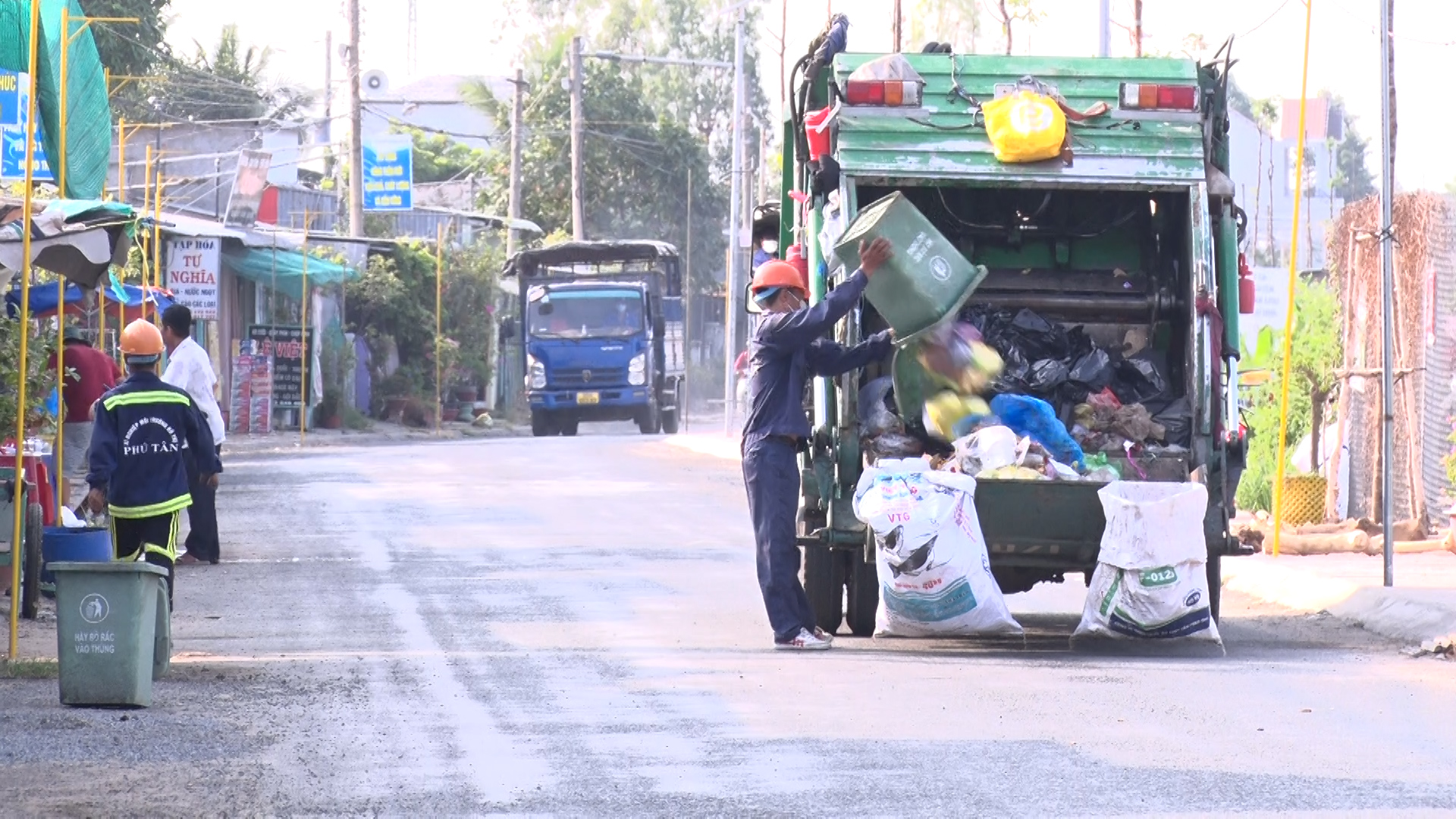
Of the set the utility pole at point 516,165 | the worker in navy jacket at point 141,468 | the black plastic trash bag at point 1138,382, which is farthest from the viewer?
the utility pole at point 516,165

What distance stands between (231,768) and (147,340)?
3838 millimetres

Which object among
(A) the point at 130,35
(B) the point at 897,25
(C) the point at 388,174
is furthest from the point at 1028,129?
(C) the point at 388,174

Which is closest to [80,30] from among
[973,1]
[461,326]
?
[461,326]

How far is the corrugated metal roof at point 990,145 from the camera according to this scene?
10.1 meters

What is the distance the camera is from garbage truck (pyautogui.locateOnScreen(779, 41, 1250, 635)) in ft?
32.2

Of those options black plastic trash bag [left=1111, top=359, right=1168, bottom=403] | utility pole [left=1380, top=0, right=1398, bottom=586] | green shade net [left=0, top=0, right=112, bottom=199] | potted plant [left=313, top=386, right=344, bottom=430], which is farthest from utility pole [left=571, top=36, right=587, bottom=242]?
black plastic trash bag [left=1111, top=359, right=1168, bottom=403]

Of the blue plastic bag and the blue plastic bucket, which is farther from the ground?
the blue plastic bag

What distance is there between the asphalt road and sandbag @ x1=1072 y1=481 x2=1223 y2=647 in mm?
204

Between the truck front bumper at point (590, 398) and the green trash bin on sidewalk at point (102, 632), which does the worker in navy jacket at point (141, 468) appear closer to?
the green trash bin on sidewalk at point (102, 632)

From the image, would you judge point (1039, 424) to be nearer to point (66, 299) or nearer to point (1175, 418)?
point (1175, 418)

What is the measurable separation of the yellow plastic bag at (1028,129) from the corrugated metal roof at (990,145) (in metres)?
0.06

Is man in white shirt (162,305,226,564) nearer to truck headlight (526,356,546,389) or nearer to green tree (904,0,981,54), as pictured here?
truck headlight (526,356,546,389)

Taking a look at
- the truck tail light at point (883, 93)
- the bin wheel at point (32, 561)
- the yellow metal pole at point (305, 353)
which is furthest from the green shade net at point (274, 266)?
the truck tail light at point (883, 93)

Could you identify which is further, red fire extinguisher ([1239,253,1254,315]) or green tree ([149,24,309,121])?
green tree ([149,24,309,121])
